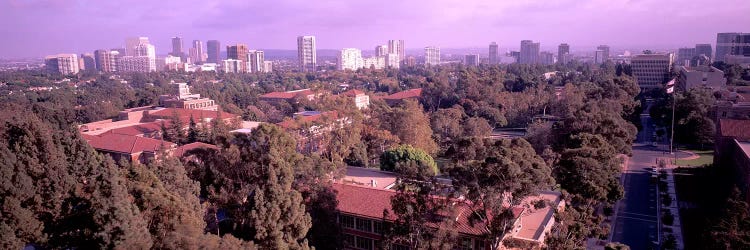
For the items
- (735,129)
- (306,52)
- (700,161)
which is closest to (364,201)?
(735,129)

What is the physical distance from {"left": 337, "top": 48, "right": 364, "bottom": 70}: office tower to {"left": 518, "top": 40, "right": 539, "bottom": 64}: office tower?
39264mm

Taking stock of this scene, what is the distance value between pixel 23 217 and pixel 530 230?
12.3 meters

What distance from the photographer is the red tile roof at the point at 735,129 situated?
1989 cm

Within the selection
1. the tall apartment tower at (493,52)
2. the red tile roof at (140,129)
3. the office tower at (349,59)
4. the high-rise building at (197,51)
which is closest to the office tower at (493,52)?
the tall apartment tower at (493,52)

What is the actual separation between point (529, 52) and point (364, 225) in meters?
124

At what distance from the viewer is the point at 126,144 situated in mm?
24969

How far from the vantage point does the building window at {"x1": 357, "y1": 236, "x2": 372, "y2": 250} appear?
14500 mm

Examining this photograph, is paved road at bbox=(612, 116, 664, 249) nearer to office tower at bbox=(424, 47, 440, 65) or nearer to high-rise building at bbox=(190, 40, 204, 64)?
office tower at bbox=(424, 47, 440, 65)

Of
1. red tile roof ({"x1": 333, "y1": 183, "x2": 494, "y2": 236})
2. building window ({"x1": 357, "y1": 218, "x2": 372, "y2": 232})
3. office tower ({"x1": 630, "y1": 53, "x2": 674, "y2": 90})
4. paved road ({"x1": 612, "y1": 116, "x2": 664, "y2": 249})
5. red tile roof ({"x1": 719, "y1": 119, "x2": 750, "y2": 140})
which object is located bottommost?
paved road ({"x1": 612, "y1": 116, "x2": 664, "y2": 249})

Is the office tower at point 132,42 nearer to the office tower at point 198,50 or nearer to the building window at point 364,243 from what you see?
the office tower at point 198,50

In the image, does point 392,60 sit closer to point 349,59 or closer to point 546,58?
point 349,59

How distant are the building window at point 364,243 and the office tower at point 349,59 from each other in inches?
4190

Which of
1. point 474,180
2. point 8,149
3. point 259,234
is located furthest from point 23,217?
point 474,180

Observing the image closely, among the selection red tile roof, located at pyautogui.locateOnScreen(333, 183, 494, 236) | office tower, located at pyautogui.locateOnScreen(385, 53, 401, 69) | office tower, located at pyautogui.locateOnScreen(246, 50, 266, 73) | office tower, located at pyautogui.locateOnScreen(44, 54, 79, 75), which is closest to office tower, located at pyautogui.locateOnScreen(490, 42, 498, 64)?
office tower, located at pyautogui.locateOnScreen(385, 53, 401, 69)
